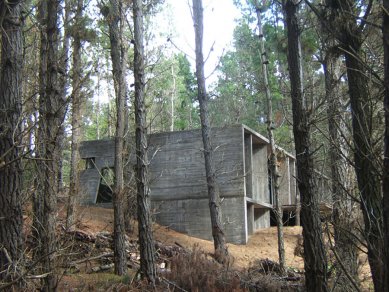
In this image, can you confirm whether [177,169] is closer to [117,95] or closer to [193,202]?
[193,202]

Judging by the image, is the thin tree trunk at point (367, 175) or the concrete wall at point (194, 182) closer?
the thin tree trunk at point (367, 175)

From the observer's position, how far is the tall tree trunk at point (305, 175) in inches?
223

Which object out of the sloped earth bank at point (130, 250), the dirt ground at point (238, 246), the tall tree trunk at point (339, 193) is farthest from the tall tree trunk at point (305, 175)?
the dirt ground at point (238, 246)

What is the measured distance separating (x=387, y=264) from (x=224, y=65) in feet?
163

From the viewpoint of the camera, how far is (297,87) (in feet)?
20.3

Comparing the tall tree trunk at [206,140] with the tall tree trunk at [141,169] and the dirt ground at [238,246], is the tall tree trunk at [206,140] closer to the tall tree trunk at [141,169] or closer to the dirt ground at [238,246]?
the dirt ground at [238,246]

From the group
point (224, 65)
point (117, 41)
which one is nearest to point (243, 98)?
point (224, 65)

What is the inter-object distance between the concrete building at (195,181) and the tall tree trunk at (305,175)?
1236 cm

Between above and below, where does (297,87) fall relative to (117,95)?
below

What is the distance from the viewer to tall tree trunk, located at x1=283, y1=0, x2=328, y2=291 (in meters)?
5.66

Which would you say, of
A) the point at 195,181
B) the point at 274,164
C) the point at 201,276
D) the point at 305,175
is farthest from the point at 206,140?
the point at 305,175

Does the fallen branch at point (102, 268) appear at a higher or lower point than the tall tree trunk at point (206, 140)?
lower

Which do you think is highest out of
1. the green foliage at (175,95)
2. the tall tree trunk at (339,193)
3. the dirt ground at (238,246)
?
the green foliage at (175,95)

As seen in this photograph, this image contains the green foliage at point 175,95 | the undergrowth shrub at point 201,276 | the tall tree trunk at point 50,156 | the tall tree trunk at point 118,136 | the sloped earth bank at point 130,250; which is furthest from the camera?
the green foliage at point 175,95
